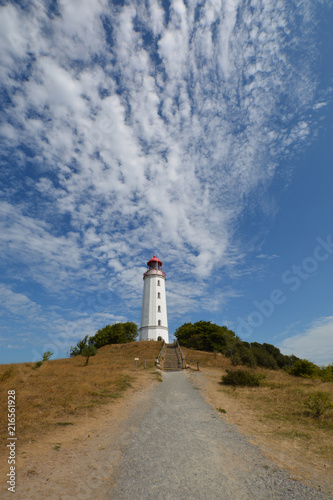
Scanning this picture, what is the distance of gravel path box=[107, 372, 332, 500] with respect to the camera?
4.14m

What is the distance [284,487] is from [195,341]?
35.6 meters

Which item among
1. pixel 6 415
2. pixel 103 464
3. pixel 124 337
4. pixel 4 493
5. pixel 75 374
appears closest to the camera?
pixel 4 493

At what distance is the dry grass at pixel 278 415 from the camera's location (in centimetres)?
648

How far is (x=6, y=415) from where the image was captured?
294 inches

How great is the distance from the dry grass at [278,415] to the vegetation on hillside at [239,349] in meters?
5.54

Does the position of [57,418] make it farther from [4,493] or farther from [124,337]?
[124,337]

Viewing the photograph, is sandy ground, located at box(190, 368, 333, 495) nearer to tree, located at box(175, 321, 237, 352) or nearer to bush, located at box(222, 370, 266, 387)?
bush, located at box(222, 370, 266, 387)

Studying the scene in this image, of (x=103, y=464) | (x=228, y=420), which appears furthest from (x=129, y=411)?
(x=103, y=464)

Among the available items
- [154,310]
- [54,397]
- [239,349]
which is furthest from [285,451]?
[154,310]

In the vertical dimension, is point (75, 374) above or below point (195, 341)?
below

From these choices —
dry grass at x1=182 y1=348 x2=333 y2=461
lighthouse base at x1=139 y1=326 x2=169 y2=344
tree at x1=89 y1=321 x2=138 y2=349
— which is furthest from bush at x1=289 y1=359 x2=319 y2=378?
tree at x1=89 y1=321 x2=138 y2=349

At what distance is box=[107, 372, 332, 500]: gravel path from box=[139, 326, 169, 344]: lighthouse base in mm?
33361

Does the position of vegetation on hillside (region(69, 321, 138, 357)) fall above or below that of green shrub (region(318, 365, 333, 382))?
above

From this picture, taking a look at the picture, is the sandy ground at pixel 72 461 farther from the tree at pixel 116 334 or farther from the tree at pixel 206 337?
the tree at pixel 116 334
